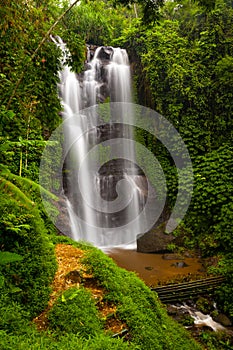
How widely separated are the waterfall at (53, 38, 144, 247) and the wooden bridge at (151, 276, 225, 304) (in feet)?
12.6

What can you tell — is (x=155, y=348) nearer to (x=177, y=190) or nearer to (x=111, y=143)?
(x=177, y=190)

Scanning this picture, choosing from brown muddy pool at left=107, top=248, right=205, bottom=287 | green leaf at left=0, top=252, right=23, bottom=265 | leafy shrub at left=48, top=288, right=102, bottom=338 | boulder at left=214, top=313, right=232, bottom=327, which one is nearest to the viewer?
green leaf at left=0, top=252, right=23, bottom=265

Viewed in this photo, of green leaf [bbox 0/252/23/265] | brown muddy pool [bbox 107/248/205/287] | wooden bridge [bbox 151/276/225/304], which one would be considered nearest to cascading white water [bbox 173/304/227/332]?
wooden bridge [bbox 151/276/225/304]

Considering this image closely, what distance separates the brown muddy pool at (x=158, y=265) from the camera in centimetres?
716

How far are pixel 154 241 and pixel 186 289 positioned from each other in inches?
120

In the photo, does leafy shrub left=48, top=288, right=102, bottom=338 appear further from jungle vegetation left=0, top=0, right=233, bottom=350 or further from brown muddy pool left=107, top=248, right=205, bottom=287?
brown muddy pool left=107, top=248, right=205, bottom=287

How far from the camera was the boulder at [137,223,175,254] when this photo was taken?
9184mm

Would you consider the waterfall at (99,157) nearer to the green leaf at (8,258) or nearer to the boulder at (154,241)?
the boulder at (154,241)

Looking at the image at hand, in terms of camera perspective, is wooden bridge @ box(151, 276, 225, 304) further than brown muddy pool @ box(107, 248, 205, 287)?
No

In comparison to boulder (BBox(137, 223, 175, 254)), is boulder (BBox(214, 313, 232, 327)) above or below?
below

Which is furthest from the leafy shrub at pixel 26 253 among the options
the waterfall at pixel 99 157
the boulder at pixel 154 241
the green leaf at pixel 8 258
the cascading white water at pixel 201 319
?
the waterfall at pixel 99 157

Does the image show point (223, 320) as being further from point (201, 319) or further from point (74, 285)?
point (74, 285)

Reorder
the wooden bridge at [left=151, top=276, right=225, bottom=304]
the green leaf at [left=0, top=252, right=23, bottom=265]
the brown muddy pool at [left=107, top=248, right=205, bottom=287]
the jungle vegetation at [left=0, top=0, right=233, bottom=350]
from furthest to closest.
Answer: the brown muddy pool at [left=107, top=248, right=205, bottom=287]
the wooden bridge at [left=151, top=276, right=225, bottom=304]
the jungle vegetation at [left=0, top=0, right=233, bottom=350]
the green leaf at [left=0, top=252, right=23, bottom=265]

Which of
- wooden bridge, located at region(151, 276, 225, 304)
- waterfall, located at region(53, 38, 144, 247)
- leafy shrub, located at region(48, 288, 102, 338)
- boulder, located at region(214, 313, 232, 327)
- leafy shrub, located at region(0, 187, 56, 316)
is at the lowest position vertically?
boulder, located at region(214, 313, 232, 327)
